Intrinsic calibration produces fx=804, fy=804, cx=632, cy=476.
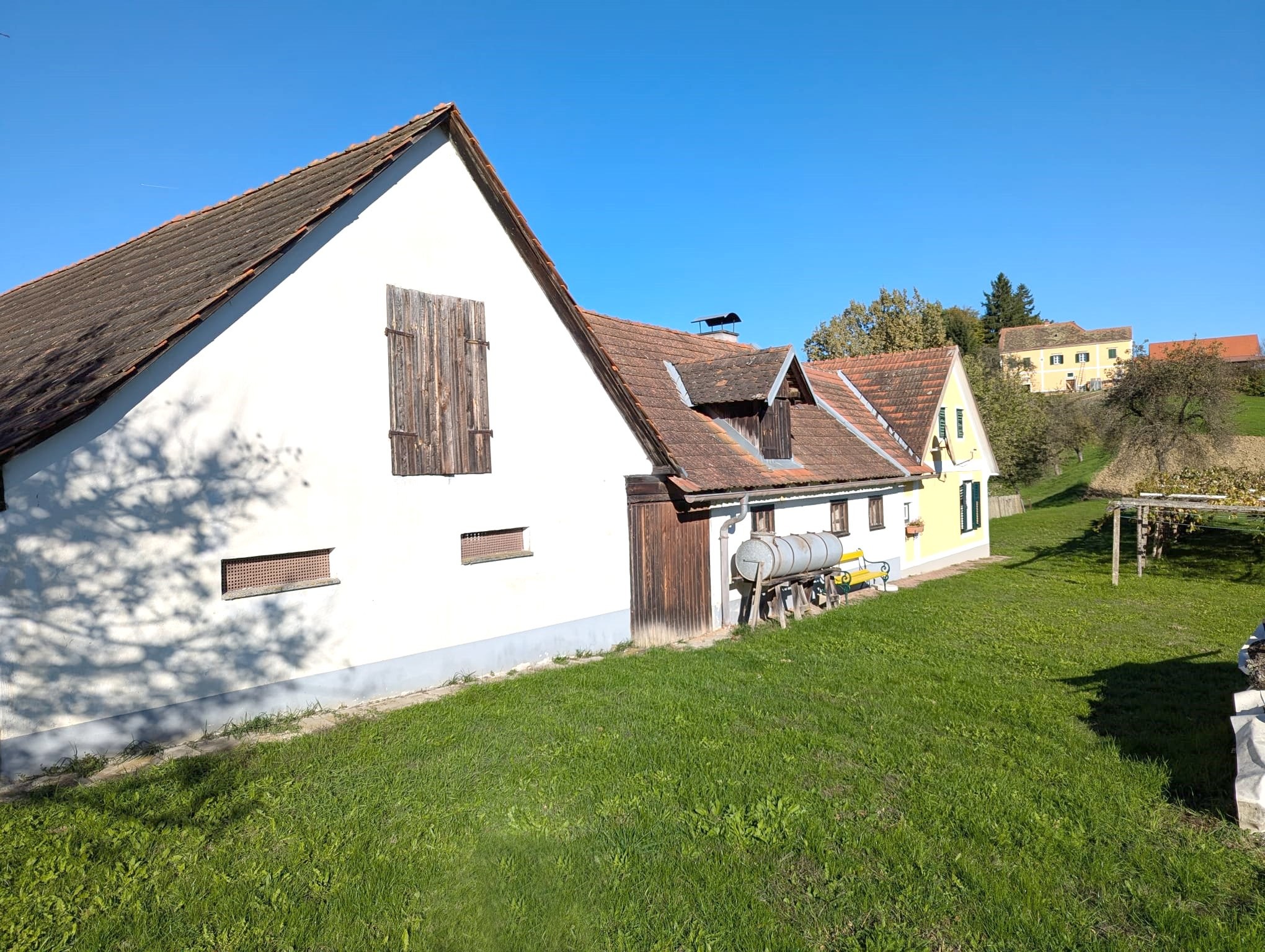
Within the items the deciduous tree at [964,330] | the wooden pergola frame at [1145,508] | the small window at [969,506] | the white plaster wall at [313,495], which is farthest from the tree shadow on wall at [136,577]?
the deciduous tree at [964,330]

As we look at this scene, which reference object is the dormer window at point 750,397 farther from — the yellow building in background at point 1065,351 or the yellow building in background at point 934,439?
the yellow building in background at point 1065,351

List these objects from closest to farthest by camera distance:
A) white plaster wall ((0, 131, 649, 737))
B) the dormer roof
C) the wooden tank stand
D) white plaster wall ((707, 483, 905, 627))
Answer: white plaster wall ((0, 131, 649, 737)) → the wooden tank stand → white plaster wall ((707, 483, 905, 627)) → the dormer roof

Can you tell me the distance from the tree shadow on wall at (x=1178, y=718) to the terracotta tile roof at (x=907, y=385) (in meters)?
11.5

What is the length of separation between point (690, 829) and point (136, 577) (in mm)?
5489

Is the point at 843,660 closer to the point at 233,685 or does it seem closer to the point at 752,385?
the point at 752,385

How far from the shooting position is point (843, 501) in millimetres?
17719

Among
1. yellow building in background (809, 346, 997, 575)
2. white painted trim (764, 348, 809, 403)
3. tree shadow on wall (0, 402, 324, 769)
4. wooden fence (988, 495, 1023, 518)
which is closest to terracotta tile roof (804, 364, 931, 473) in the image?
yellow building in background (809, 346, 997, 575)

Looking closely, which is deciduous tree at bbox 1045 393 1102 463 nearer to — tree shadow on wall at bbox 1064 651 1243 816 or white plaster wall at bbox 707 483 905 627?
white plaster wall at bbox 707 483 905 627

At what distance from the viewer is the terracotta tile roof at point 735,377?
48.9 feet

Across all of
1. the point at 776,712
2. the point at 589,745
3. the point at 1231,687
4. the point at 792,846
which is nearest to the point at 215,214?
the point at 589,745

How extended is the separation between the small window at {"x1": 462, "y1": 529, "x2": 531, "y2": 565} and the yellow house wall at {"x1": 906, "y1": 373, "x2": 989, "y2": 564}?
1309 cm

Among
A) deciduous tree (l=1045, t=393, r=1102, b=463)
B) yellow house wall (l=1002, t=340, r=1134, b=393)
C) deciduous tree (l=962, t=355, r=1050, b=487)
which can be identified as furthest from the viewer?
yellow house wall (l=1002, t=340, r=1134, b=393)

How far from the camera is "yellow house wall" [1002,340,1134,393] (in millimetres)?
73500

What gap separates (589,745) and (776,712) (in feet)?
7.19
